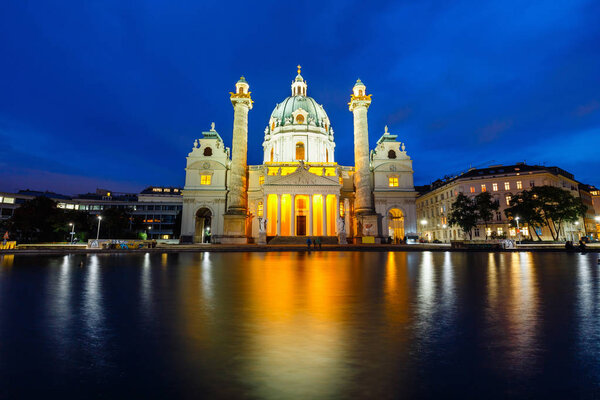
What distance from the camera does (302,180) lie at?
56.9 metres

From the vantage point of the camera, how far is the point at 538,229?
64.1 meters

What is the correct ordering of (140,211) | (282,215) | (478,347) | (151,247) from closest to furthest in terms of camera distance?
(478,347), (151,247), (282,215), (140,211)

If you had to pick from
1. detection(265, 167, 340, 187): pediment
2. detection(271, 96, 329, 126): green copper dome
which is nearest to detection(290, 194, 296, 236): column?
detection(265, 167, 340, 187): pediment

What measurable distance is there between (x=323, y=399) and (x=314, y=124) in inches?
2943

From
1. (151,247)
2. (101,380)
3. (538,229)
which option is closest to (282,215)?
(151,247)

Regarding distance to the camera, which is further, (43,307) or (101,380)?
(43,307)

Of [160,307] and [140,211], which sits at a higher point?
[140,211]

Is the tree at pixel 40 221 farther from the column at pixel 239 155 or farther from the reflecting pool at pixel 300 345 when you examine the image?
the reflecting pool at pixel 300 345

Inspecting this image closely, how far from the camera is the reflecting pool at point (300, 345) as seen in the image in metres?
3.40

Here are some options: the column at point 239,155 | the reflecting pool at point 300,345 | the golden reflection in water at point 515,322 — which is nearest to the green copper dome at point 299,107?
the column at point 239,155

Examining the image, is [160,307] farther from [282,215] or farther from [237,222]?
[282,215]

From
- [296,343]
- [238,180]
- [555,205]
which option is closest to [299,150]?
[238,180]

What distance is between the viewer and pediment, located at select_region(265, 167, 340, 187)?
5659 centimetres

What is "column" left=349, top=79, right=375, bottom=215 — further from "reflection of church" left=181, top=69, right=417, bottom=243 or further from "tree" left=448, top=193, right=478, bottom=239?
"tree" left=448, top=193, right=478, bottom=239
